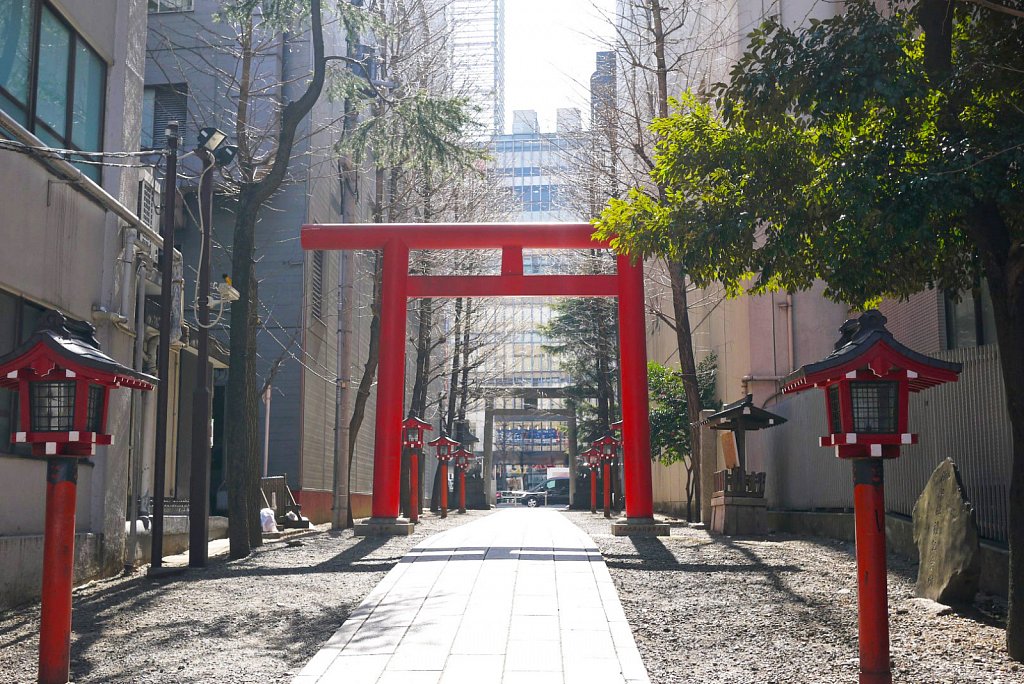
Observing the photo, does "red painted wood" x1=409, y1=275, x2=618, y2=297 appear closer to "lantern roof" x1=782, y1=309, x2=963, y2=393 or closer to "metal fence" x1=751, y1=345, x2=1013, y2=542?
"metal fence" x1=751, y1=345, x2=1013, y2=542

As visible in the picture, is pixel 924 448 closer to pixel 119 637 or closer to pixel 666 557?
pixel 666 557

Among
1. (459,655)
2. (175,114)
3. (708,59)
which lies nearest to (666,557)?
(459,655)

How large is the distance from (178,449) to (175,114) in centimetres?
827

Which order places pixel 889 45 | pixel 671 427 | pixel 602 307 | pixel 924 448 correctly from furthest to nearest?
pixel 602 307 < pixel 671 427 < pixel 924 448 < pixel 889 45

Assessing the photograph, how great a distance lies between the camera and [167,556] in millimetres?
15359

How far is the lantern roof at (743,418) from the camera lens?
1766 centimetres

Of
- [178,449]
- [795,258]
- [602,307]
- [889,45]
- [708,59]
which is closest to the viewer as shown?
[889,45]

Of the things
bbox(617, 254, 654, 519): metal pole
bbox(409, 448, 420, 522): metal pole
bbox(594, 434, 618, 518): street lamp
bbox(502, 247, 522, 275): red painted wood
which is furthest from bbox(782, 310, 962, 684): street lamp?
bbox(594, 434, 618, 518): street lamp

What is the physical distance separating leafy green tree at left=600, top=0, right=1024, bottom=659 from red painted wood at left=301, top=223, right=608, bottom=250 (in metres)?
7.26

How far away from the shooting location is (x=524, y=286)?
17.4 m

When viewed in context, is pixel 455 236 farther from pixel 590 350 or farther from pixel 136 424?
pixel 590 350

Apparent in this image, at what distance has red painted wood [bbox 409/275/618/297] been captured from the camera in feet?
56.1

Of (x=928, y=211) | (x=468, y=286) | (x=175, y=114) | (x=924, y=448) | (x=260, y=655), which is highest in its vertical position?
(x=175, y=114)

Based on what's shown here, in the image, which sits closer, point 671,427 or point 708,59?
point 708,59
